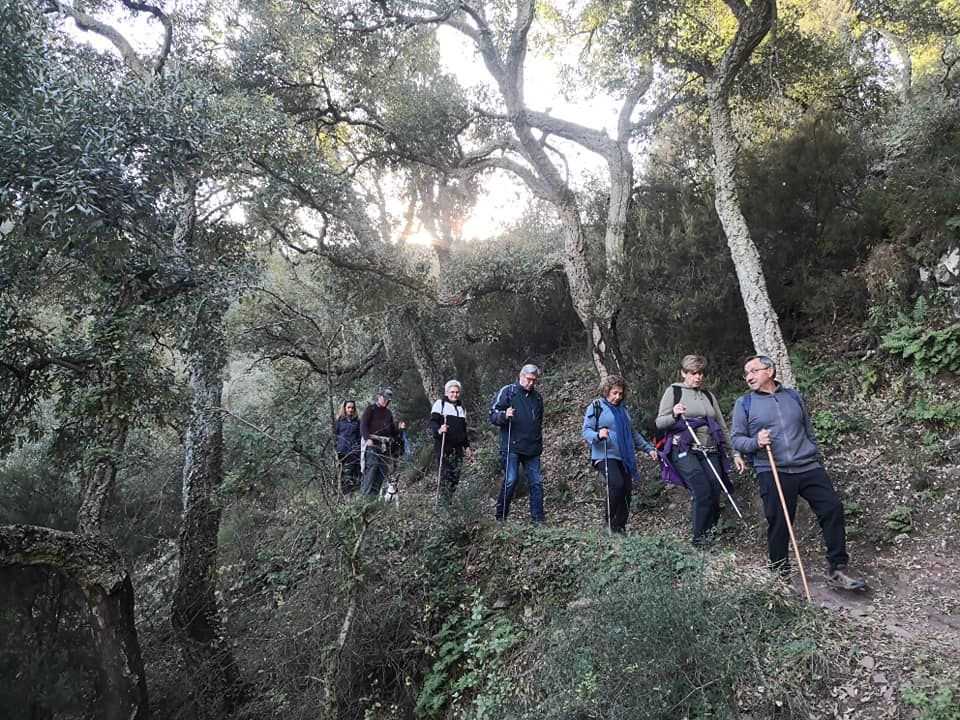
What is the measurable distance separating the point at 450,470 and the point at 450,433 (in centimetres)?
48

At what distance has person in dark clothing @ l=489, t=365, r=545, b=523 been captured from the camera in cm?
628

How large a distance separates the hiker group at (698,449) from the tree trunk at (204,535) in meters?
2.03

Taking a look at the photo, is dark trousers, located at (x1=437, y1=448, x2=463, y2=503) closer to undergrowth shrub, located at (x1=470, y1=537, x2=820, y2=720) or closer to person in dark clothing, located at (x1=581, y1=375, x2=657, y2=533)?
person in dark clothing, located at (x1=581, y1=375, x2=657, y2=533)

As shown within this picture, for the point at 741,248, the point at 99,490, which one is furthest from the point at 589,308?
the point at 99,490

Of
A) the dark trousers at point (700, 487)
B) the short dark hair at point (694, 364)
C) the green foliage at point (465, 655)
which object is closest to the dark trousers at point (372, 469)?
the green foliage at point (465, 655)

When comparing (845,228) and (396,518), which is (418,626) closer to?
(396,518)

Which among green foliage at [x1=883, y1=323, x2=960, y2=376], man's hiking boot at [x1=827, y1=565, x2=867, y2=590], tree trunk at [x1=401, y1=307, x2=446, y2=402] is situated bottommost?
man's hiking boot at [x1=827, y1=565, x2=867, y2=590]

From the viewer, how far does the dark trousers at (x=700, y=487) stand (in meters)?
4.93

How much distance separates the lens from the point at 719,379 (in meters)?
7.96

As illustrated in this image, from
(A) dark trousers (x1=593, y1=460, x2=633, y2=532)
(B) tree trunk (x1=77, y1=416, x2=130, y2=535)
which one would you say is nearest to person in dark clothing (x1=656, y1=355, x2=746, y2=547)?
(A) dark trousers (x1=593, y1=460, x2=633, y2=532)

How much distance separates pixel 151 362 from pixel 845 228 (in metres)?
8.95

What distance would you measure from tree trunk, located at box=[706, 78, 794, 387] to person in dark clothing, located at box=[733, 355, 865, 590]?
6.45 ft

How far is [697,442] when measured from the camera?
5.04 meters

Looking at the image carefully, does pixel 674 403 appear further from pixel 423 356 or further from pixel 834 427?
pixel 423 356
